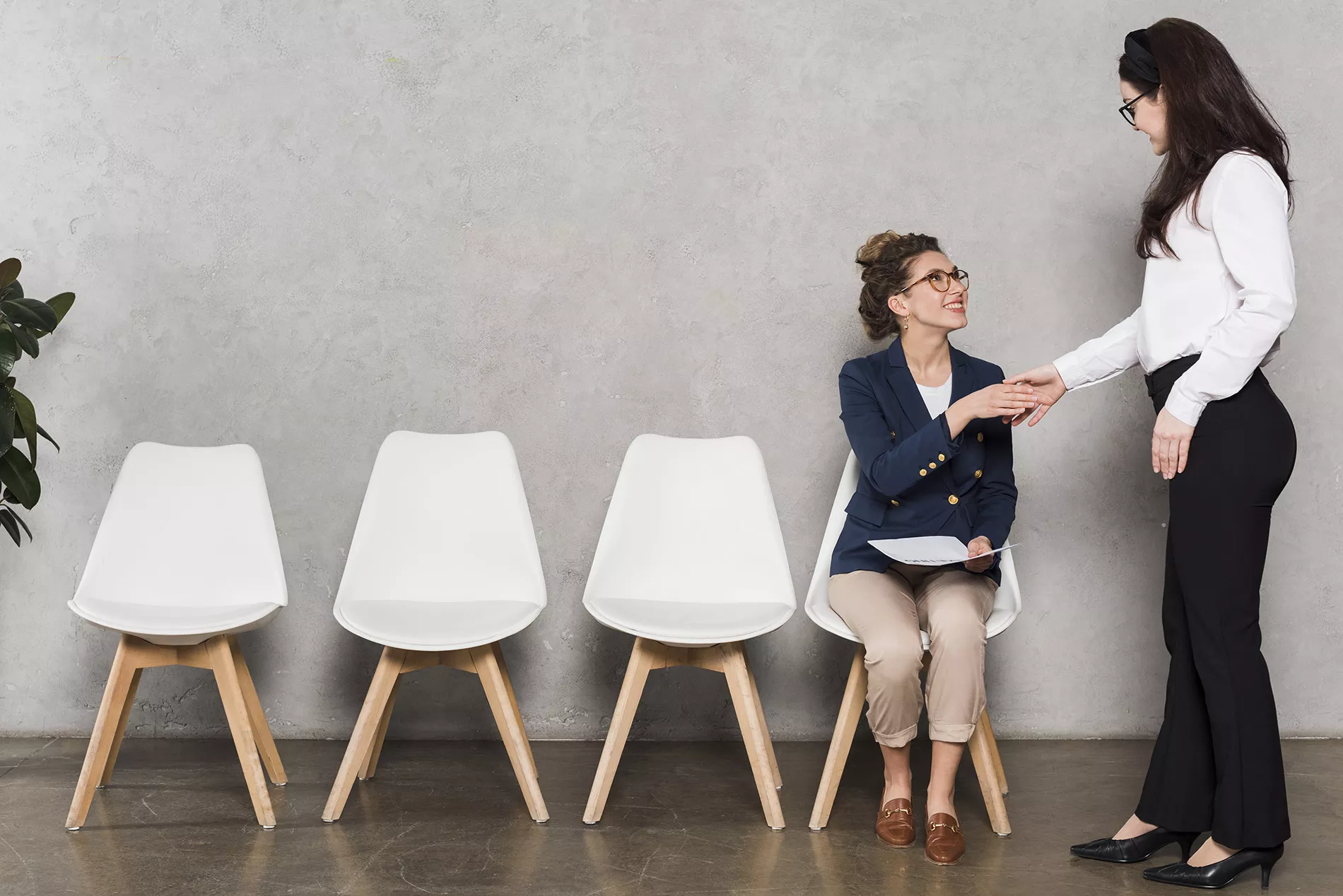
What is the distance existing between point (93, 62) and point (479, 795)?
2353mm

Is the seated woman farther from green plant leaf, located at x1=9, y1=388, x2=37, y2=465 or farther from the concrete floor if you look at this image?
green plant leaf, located at x1=9, y1=388, x2=37, y2=465

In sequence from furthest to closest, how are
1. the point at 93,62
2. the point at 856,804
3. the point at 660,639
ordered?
the point at 93,62, the point at 856,804, the point at 660,639

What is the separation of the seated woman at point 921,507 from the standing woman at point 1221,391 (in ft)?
1.16

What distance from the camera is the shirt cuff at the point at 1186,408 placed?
6.62 ft

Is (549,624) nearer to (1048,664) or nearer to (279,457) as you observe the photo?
(279,457)

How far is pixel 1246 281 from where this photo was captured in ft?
6.47

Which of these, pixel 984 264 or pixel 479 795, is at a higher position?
pixel 984 264

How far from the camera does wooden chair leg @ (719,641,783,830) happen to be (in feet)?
8.12

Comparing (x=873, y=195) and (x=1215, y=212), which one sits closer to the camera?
(x=1215, y=212)

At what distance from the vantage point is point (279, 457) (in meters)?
3.22

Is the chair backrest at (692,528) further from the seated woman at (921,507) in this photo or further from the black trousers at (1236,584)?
the black trousers at (1236,584)

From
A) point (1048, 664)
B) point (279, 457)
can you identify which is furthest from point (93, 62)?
point (1048, 664)

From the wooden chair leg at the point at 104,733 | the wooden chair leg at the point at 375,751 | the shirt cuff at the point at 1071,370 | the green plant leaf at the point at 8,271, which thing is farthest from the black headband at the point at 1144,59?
the green plant leaf at the point at 8,271

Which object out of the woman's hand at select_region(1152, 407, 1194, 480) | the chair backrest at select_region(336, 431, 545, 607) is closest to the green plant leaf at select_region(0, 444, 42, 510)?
the chair backrest at select_region(336, 431, 545, 607)
